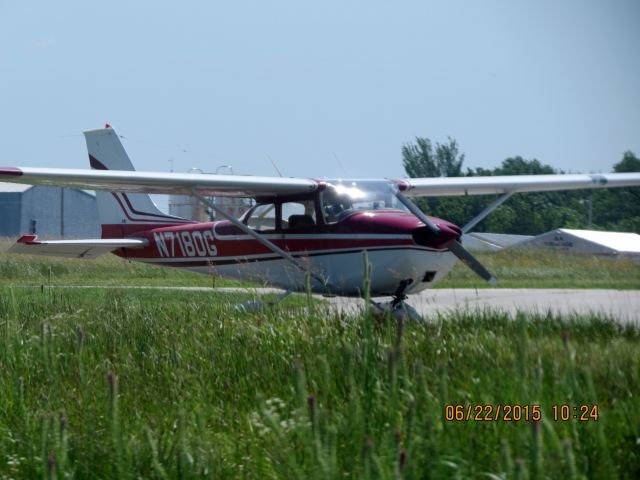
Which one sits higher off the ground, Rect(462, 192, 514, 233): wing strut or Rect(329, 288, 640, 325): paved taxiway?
Rect(462, 192, 514, 233): wing strut

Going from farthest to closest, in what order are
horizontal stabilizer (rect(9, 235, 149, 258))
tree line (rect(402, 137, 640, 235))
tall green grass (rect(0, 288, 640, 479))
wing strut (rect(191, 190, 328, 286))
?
tree line (rect(402, 137, 640, 235)), horizontal stabilizer (rect(9, 235, 149, 258)), wing strut (rect(191, 190, 328, 286)), tall green grass (rect(0, 288, 640, 479))

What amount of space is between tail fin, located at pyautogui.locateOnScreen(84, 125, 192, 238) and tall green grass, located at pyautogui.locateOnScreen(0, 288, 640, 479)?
1001 centimetres

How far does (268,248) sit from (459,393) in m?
9.62

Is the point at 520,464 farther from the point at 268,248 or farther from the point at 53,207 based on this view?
A: the point at 53,207

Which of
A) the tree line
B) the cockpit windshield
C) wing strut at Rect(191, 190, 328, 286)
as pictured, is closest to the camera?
the cockpit windshield

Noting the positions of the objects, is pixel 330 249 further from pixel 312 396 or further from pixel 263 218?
pixel 312 396

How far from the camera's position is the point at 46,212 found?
80.6m

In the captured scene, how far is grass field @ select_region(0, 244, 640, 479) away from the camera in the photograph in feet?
13.4

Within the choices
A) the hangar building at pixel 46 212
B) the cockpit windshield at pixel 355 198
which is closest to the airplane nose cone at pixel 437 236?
the cockpit windshield at pixel 355 198

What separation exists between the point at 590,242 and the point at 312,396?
40260 mm

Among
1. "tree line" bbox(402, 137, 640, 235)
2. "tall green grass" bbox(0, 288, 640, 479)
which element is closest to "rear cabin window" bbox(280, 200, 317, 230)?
"tall green grass" bbox(0, 288, 640, 479)

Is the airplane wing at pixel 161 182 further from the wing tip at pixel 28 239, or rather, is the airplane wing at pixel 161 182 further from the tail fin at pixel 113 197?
the tail fin at pixel 113 197

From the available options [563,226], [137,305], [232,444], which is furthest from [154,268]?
[563,226]
